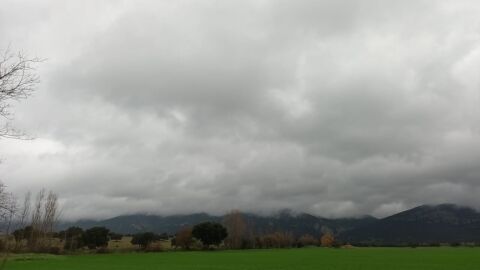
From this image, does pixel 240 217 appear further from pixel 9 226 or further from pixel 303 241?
pixel 9 226

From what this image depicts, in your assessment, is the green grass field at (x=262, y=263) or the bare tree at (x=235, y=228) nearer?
the green grass field at (x=262, y=263)

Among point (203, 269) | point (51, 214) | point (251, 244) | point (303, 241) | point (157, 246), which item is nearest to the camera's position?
point (203, 269)

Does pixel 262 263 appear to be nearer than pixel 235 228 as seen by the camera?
Yes

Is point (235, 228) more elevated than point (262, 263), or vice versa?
→ point (235, 228)

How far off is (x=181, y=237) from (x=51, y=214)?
4556cm

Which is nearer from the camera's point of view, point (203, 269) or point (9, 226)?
point (9, 226)

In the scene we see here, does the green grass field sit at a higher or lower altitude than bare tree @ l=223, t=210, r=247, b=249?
lower

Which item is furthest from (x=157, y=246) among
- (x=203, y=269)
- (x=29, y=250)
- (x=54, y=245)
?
(x=203, y=269)

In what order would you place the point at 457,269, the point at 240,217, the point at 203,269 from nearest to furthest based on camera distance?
the point at 457,269, the point at 203,269, the point at 240,217

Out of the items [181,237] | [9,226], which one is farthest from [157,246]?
[9,226]

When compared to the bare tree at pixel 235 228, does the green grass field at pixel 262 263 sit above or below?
below

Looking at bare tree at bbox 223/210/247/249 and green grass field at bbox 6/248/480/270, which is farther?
bare tree at bbox 223/210/247/249

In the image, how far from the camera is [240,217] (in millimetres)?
179000

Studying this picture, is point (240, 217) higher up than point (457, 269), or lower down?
higher up
